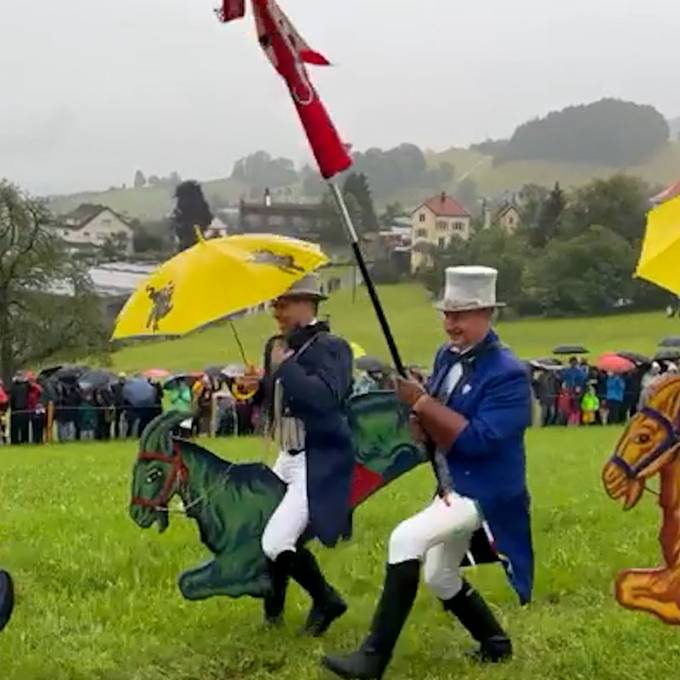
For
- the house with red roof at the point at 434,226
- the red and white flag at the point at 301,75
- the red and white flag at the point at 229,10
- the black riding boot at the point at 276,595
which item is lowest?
the house with red roof at the point at 434,226

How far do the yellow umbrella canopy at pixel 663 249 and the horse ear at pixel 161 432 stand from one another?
2.76 meters

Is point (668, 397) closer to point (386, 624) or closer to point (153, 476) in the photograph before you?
point (386, 624)

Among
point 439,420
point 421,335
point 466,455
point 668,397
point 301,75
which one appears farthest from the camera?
point 421,335

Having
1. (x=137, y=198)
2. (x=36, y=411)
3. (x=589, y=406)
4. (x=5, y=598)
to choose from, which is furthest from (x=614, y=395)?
(x=137, y=198)

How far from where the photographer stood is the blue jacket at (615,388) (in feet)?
86.6

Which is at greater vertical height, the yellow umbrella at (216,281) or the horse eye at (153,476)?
the yellow umbrella at (216,281)

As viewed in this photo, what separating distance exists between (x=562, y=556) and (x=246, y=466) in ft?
9.07

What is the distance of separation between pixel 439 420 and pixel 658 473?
983mm

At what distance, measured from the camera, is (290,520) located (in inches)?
286

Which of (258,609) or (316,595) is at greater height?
(316,595)

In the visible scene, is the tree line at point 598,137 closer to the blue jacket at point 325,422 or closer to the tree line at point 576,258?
the tree line at point 576,258

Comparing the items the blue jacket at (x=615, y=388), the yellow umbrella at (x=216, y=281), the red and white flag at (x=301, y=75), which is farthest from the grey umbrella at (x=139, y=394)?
the red and white flag at (x=301, y=75)

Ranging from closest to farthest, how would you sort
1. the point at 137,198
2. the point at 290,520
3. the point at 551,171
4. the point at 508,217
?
1. the point at 290,520
2. the point at 508,217
3. the point at 551,171
4. the point at 137,198

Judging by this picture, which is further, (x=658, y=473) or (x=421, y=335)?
(x=421, y=335)
